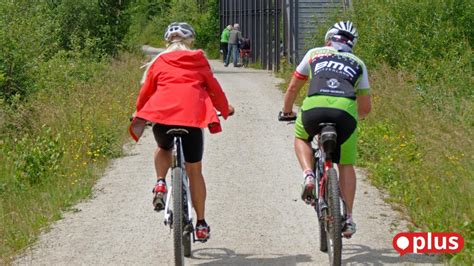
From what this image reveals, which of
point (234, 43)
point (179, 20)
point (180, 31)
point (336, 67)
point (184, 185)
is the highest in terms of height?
point (179, 20)

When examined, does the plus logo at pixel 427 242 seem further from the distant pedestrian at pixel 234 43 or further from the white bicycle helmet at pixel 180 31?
the distant pedestrian at pixel 234 43

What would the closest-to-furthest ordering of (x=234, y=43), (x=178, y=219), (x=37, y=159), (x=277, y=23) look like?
(x=178, y=219)
(x=37, y=159)
(x=277, y=23)
(x=234, y=43)

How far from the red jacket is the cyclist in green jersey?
639 mm

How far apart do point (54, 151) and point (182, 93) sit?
5476mm

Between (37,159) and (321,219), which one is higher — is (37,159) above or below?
above

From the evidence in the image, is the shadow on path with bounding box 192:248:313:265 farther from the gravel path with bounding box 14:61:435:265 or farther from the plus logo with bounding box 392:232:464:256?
the plus logo with bounding box 392:232:464:256

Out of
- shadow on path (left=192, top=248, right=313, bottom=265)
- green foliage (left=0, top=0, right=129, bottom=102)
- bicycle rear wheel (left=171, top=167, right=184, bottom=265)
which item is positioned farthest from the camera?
green foliage (left=0, top=0, right=129, bottom=102)

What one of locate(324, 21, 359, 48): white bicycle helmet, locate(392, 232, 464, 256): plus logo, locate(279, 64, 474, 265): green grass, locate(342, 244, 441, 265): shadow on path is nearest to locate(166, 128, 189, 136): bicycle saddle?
locate(324, 21, 359, 48): white bicycle helmet

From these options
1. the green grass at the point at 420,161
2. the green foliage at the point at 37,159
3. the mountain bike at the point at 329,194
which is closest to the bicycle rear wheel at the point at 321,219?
the mountain bike at the point at 329,194

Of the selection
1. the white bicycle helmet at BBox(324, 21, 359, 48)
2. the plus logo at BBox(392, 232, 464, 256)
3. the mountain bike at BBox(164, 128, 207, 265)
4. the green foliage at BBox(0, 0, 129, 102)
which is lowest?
the plus logo at BBox(392, 232, 464, 256)

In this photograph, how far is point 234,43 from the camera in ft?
116

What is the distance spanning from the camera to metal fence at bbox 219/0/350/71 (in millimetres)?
Result: 29344

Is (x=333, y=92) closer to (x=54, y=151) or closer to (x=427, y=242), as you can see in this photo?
(x=427, y=242)

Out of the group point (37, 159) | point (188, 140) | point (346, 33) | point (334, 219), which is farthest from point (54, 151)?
point (334, 219)
